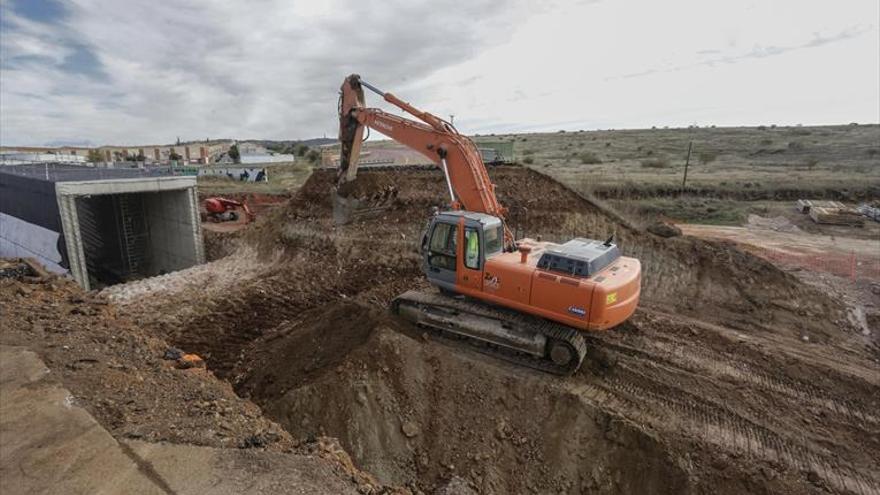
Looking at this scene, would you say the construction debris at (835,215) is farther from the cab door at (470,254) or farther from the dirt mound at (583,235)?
the cab door at (470,254)

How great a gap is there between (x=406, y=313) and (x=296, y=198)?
1043cm

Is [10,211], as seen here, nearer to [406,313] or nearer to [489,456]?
[406,313]

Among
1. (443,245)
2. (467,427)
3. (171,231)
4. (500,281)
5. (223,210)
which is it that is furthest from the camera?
(223,210)

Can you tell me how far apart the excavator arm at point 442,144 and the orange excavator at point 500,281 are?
0.07 feet

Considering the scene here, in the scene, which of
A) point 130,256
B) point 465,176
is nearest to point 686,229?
point 465,176

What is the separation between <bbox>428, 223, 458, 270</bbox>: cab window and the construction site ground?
153cm

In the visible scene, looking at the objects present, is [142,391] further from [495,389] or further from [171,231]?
[171,231]

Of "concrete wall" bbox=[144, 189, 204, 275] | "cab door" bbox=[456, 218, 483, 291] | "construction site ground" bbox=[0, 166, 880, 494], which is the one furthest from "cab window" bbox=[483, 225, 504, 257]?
"concrete wall" bbox=[144, 189, 204, 275]

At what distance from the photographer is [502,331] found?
8.54 meters

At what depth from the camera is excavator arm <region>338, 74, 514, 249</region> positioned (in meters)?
9.80

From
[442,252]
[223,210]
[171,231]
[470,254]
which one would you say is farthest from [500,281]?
[223,210]

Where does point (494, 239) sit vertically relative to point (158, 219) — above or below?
above

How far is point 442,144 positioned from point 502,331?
4.19 meters

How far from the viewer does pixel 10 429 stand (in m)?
4.94
